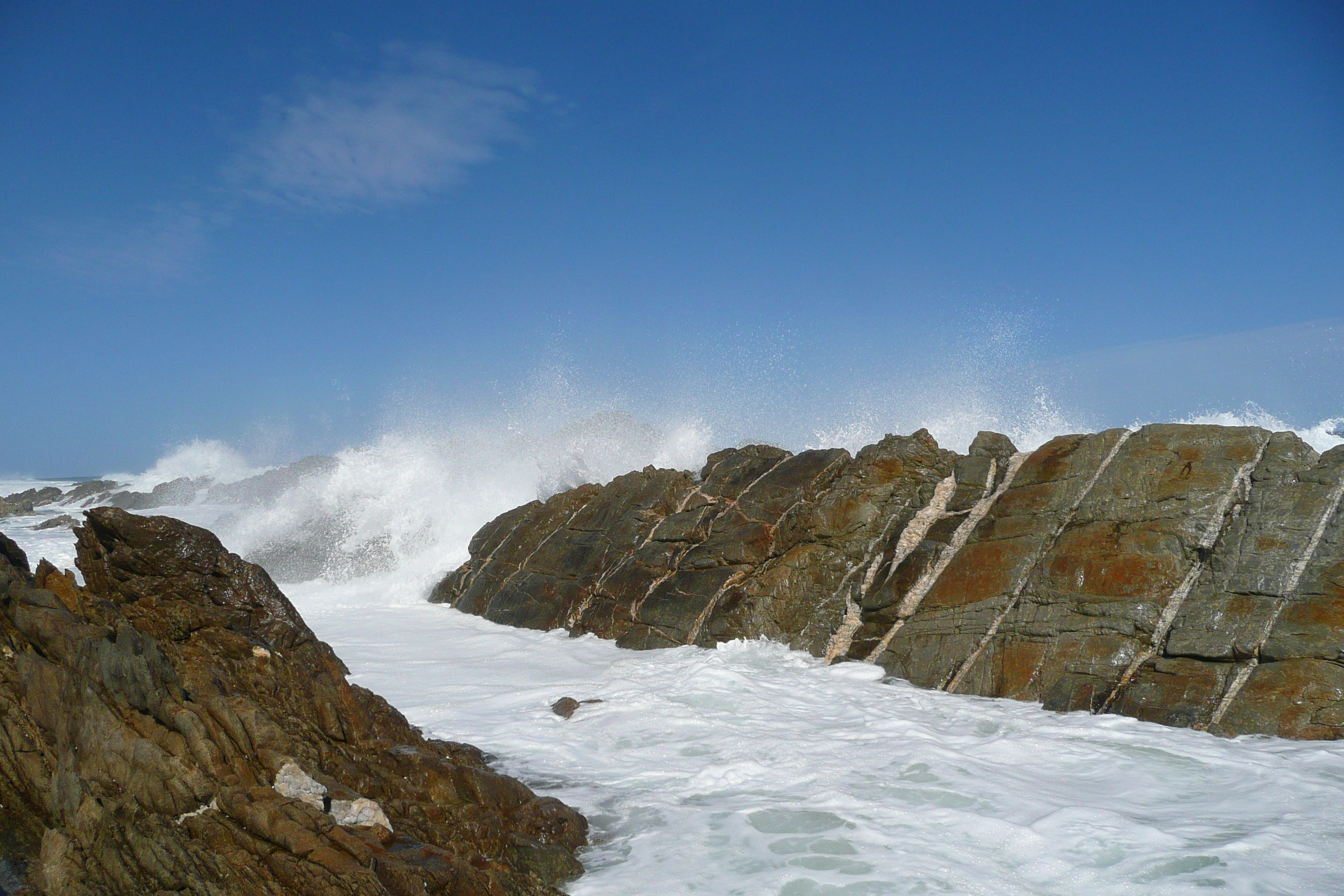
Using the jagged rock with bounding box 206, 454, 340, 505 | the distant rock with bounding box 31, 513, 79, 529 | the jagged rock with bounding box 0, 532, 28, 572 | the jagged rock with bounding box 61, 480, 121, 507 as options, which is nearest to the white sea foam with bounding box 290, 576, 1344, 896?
the jagged rock with bounding box 0, 532, 28, 572

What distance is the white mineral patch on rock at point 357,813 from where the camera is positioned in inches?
163

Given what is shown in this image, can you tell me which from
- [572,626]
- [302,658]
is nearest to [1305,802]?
[302,658]

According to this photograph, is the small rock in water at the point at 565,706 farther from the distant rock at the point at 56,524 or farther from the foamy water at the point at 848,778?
the distant rock at the point at 56,524

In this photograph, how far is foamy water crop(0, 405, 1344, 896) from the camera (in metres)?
4.57

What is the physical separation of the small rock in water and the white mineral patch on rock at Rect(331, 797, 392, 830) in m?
3.45

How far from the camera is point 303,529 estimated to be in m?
18.4

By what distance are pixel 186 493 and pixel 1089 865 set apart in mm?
42907

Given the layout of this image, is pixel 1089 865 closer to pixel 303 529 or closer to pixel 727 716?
pixel 727 716

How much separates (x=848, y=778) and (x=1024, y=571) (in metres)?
3.82

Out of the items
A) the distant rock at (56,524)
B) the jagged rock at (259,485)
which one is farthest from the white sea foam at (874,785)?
the jagged rock at (259,485)

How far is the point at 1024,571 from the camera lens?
870 centimetres

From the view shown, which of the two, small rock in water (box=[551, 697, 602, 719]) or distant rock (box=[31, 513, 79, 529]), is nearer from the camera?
small rock in water (box=[551, 697, 602, 719])

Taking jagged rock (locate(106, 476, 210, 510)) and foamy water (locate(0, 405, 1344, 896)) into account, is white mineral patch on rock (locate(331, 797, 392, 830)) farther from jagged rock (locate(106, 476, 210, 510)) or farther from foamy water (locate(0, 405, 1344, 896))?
jagged rock (locate(106, 476, 210, 510))

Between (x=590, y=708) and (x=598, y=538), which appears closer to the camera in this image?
(x=590, y=708)
